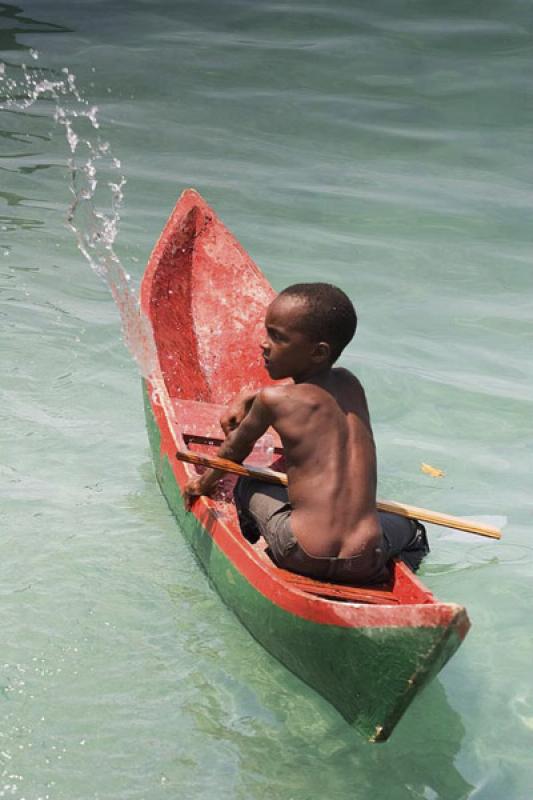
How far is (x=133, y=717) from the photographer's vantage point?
3.97m

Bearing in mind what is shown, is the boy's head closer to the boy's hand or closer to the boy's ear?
the boy's ear

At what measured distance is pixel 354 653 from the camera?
12.1ft

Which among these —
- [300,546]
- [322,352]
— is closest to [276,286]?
[322,352]

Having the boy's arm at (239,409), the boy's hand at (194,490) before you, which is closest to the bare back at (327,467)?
the boy's arm at (239,409)

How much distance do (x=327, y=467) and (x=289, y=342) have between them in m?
0.44

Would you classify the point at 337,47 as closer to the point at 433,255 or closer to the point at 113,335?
the point at 433,255

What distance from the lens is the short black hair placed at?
4.03 m

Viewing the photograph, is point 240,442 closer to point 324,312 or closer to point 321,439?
point 321,439

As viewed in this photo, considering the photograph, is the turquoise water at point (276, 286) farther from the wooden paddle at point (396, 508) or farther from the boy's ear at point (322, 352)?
the boy's ear at point (322, 352)

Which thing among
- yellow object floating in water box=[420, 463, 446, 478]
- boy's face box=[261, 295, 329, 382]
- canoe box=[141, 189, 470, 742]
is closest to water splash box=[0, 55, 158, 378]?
canoe box=[141, 189, 470, 742]

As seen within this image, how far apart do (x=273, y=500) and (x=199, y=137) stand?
7.43 m

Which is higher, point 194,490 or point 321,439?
point 321,439

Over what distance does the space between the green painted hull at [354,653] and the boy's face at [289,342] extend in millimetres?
775

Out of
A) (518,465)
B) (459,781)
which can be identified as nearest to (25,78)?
(518,465)
